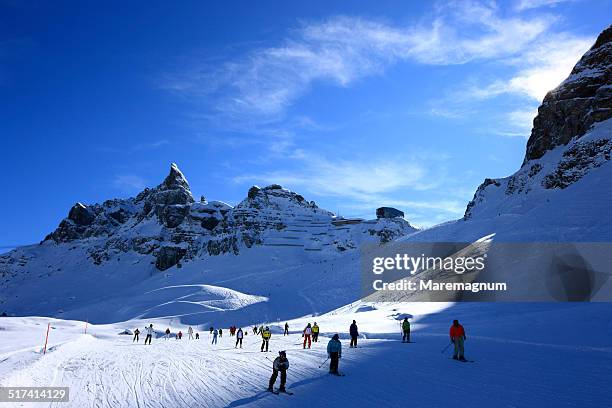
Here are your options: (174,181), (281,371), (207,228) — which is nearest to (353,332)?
(281,371)

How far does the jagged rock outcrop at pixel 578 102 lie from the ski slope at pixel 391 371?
50902mm

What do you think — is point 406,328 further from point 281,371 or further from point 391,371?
point 281,371

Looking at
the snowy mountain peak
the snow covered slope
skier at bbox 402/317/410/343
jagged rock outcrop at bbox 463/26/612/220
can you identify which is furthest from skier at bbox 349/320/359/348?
the snowy mountain peak

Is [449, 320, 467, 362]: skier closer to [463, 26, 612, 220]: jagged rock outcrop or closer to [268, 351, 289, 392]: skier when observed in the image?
[268, 351, 289, 392]: skier

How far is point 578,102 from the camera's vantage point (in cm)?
6888

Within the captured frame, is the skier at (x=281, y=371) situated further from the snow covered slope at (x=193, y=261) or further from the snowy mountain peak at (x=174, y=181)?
the snowy mountain peak at (x=174, y=181)

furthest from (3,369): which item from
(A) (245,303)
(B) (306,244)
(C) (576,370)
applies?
(B) (306,244)

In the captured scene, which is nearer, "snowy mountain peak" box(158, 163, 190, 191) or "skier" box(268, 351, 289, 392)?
"skier" box(268, 351, 289, 392)

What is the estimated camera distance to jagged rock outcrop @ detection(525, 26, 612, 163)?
212ft

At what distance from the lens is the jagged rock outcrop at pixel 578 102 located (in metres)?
64.8

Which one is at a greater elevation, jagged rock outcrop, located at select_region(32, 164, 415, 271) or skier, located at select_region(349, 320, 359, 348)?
jagged rock outcrop, located at select_region(32, 164, 415, 271)

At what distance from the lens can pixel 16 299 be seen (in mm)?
122375

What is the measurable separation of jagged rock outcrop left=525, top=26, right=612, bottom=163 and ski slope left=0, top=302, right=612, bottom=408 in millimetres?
50902

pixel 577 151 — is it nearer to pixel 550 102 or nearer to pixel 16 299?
pixel 550 102
